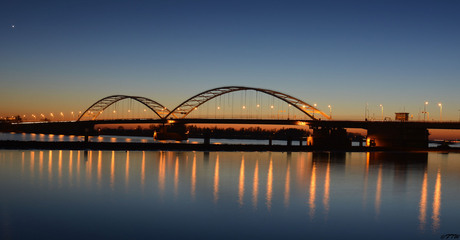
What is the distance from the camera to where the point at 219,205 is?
16.7 meters

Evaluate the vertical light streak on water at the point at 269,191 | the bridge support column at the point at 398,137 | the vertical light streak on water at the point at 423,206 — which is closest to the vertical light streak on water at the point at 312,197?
the vertical light streak on water at the point at 269,191

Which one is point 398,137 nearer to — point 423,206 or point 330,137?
point 330,137

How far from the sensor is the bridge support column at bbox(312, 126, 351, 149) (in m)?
74.7

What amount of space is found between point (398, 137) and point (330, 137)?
1068cm

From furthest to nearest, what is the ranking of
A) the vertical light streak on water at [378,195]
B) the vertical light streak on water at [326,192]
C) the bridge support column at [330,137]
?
1. the bridge support column at [330,137]
2. the vertical light streak on water at [378,195]
3. the vertical light streak on water at [326,192]

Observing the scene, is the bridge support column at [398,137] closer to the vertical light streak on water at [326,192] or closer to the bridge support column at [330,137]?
the bridge support column at [330,137]

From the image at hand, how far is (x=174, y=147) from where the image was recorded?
188 ft

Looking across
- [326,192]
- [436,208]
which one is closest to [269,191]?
[326,192]

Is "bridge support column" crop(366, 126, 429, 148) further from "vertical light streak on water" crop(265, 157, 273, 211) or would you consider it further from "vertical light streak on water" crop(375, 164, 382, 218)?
"vertical light streak on water" crop(265, 157, 273, 211)

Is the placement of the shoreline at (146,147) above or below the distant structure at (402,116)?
below

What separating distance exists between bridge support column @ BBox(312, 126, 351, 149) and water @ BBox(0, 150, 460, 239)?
4659cm

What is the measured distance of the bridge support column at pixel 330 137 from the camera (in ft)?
245

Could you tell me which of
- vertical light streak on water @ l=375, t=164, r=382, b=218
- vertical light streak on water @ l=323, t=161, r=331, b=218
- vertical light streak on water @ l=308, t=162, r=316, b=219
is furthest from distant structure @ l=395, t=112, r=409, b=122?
vertical light streak on water @ l=308, t=162, r=316, b=219

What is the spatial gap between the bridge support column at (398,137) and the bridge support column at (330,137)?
4.71 metres
